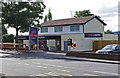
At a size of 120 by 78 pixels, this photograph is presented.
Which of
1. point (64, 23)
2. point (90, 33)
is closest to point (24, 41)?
point (64, 23)

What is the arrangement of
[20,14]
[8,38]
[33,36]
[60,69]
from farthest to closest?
[8,38], [20,14], [33,36], [60,69]

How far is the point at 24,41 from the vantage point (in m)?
71.8

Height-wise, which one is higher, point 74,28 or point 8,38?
point 74,28

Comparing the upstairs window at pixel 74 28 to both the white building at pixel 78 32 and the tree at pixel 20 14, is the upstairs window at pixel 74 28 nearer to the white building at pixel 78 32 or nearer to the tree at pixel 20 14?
the white building at pixel 78 32

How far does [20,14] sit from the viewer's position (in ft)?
177

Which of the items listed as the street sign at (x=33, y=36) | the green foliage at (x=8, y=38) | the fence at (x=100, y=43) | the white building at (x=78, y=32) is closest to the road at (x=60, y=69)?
the street sign at (x=33, y=36)

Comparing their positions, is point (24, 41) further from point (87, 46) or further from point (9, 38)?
point (87, 46)

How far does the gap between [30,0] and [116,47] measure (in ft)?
85.8

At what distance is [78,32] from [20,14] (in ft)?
37.5

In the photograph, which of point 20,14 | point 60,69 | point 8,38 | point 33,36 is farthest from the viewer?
point 8,38

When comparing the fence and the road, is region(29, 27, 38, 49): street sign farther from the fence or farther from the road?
the road

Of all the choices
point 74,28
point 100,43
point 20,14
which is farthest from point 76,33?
point 20,14

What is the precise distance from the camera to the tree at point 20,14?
54.0 meters

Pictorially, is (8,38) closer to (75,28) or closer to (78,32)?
(75,28)
